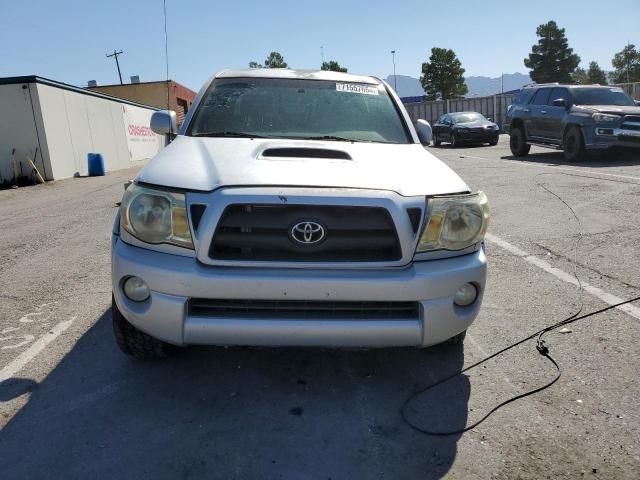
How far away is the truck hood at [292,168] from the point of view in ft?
8.52

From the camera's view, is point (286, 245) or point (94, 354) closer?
point (286, 245)

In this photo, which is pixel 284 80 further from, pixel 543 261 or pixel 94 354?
pixel 543 261

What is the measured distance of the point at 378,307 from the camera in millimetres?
2523

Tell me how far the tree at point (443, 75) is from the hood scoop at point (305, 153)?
64.9 meters

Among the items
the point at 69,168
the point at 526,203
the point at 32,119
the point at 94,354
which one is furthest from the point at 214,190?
the point at 69,168

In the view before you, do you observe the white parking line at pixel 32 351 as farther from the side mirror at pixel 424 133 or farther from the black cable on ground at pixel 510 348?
the side mirror at pixel 424 133

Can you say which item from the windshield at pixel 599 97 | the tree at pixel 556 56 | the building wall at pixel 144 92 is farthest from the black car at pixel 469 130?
the tree at pixel 556 56

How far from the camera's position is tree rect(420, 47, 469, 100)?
210 ft

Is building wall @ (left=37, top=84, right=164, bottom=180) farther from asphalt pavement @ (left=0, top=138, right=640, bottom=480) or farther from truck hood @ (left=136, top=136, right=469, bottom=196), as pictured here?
truck hood @ (left=136, top=136, right=469, bottom=196)

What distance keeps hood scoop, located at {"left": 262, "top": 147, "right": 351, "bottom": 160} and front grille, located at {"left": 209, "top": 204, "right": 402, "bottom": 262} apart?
591 mm

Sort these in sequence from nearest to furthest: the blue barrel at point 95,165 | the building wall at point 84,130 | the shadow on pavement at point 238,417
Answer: the shadow on pavement at point 238,417, the building wall at point 84,130, the blue barrel at point 95,165

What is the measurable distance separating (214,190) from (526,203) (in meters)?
6.62

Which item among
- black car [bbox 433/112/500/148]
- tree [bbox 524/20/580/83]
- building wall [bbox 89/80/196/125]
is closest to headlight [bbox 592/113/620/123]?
black car [bbox 433/112/500/148]

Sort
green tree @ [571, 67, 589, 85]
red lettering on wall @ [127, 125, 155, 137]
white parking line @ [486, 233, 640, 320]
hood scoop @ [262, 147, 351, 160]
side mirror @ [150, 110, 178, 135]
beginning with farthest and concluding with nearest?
green tree @ [571, 67, 589, 85] → red lettering on wall @ [127, 125, 155, 137] → side mirror @ [150, 110, 178, 135] → white parking line @ [486, 233, 640, 320] → hood scoop @ [262, 147, 351, 160]
